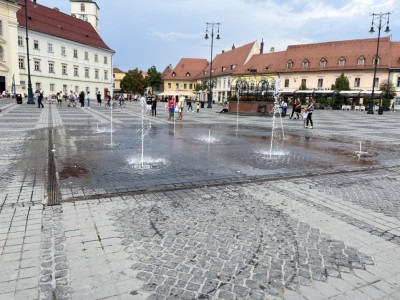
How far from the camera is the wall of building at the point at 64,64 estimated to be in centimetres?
5547

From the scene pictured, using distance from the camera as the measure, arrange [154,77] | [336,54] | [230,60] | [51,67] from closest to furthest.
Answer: [51,67] < [336,54] < [230,60] < [154,77]

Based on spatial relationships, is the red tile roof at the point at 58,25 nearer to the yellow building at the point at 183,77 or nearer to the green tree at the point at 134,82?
the green tree at the point at 134,82

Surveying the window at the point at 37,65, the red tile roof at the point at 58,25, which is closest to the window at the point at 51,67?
the window at the point at 37,65

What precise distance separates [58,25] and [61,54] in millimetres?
6260

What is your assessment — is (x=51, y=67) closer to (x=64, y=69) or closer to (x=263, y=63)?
(x=64, y=69)

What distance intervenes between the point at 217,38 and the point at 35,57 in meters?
34.0

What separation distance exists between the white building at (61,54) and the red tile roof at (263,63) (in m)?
30.4

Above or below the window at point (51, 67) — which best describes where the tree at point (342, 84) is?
below

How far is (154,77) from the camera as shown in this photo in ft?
343

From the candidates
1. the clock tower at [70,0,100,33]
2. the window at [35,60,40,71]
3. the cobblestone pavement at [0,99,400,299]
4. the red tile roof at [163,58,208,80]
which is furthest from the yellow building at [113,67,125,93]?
the cobblestone pavement at [0,99,400,299]

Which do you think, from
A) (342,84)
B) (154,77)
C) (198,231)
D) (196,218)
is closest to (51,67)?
(154,77)

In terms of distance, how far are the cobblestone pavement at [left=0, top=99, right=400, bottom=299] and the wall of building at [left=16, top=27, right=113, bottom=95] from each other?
5327 centimetres

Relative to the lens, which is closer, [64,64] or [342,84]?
[342,84]

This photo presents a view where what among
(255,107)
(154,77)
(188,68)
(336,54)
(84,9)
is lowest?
(255,107)
